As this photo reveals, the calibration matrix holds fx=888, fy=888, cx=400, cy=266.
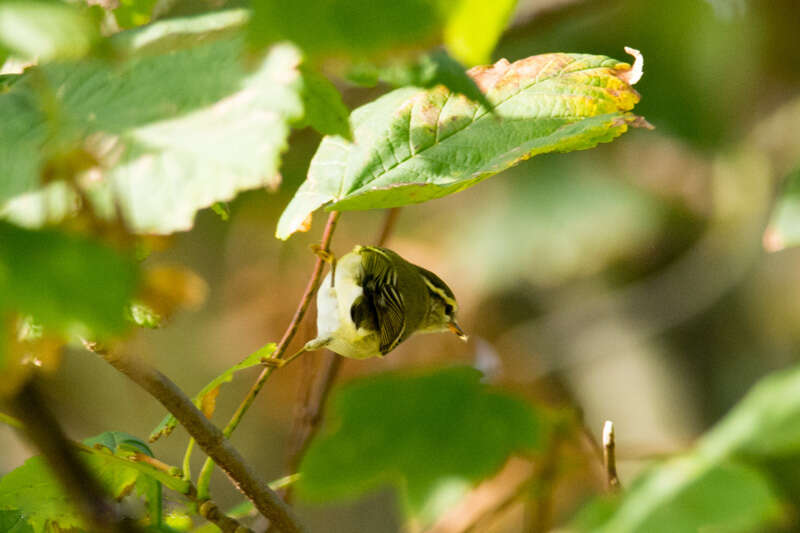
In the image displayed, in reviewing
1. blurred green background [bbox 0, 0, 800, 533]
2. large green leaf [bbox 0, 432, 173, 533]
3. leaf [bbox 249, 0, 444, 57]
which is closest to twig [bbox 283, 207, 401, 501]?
large green leaf [bbox 0, 432, 173, 533]

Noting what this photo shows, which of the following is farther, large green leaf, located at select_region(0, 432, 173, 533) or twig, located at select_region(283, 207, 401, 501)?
twig, located at select_region(283, 207, 401, 501)

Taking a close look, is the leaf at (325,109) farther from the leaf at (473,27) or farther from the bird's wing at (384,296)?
the bird's wing at (384,296)

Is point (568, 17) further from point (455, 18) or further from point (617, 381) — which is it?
point (617, 381)

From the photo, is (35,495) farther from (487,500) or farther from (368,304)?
(487,500)

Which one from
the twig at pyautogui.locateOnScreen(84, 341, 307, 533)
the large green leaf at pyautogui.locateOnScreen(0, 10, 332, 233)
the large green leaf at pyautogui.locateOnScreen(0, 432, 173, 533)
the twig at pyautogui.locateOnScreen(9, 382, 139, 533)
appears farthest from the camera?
the large green leaf at pyautogui.locateOnScreen(0, 432, 173, 533)

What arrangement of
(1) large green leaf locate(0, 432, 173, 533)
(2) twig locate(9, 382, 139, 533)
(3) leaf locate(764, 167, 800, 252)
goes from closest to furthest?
(2) twig locate(9, 382, 139, 533)
(1) large green leaf locate(0, 432, 173, 533)
(3) leaf locate(764, 167, 800, 252)

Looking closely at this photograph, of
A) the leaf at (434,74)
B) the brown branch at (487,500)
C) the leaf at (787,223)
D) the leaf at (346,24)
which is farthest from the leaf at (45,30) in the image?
the leaf at (787,223)

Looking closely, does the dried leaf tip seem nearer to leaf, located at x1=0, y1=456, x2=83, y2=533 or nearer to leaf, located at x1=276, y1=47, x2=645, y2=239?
leaf, located at x1=276, y1=47, x2=645, y2=239
